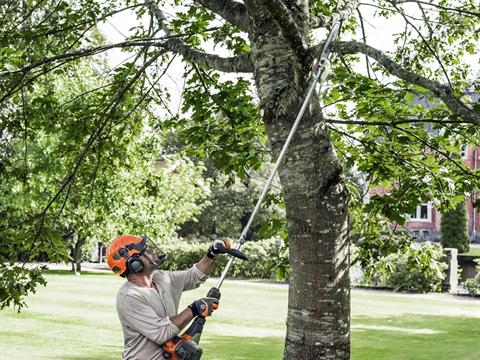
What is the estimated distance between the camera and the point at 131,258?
14.9 ft

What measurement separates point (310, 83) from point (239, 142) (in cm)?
323

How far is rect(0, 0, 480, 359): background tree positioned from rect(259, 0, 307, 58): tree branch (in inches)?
0.4

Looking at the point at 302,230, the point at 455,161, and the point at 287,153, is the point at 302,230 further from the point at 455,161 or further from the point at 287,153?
the point at 455,161

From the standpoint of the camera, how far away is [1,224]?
756cm

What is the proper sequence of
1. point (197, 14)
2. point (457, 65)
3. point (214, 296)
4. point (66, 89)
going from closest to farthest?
point (214, 296) < point (197, 14) < point (457, 65) < point (66, 89)

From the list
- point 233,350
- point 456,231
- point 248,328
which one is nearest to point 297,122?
point 233,350

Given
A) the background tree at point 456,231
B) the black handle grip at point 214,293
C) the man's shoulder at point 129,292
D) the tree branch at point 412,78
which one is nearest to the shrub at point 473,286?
the background tree at point 456,231

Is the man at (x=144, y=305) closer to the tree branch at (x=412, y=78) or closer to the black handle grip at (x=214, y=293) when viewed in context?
the black handle grip at (x=214, y=293)

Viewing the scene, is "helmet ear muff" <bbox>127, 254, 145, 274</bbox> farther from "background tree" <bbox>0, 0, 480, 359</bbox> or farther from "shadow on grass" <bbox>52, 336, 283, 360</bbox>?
"shadow on grass" <bbox>52, 336, 283, 360</bbox>

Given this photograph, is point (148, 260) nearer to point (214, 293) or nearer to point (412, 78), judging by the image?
point (214, 293)

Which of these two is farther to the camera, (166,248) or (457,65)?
(166,248)

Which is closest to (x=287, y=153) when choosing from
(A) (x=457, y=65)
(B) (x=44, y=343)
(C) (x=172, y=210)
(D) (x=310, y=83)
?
(D) (x=310, y=83)

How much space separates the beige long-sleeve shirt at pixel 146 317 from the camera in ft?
14.4

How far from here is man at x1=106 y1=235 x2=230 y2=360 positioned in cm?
440
